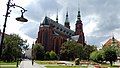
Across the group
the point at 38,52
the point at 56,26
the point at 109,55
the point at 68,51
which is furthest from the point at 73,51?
the point at 109,55

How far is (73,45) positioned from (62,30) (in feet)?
112

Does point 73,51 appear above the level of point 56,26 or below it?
below

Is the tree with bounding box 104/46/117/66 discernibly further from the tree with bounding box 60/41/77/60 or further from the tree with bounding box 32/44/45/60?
the tree with bounding box 32/44/45/60

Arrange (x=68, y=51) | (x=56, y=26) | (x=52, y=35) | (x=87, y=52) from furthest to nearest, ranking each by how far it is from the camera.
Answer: (x=56, y=26) → (x=52, y=35) → (x=87, y=52) → (x=68, y=51)

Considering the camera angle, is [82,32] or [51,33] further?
[82,32]

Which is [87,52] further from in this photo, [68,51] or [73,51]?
[68,51]

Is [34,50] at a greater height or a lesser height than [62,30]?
lesser

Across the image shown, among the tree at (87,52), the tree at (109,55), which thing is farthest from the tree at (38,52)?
the tree at (109,55)

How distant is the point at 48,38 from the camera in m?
133

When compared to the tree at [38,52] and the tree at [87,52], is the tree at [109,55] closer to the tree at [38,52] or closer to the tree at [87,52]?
the tree at [87,52]

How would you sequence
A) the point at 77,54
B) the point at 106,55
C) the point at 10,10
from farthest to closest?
the point at 77,54 < the point at 106,55 < the point at 10,10

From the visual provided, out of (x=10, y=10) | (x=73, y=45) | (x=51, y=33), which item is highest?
(x=51, y=33)

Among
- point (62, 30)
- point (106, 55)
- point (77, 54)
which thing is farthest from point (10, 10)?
point (62, 30)

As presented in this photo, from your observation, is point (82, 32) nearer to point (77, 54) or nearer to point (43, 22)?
point (43, 22)
